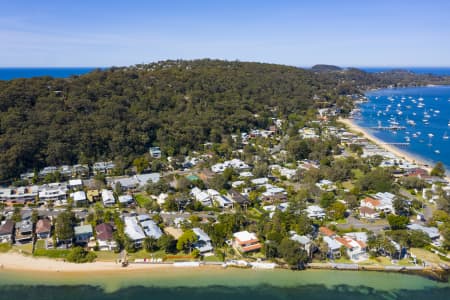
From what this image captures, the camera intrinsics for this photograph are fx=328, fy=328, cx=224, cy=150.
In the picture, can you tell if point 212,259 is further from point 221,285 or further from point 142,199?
point 142,199

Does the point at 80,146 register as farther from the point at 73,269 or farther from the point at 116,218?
the point at 73,269

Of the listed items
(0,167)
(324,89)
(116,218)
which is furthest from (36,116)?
(324,89)

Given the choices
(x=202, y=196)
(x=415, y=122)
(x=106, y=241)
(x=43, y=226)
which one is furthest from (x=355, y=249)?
(x=415, y=122)

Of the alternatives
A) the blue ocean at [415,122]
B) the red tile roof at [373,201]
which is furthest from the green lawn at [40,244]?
the blue ocean at [415,122]

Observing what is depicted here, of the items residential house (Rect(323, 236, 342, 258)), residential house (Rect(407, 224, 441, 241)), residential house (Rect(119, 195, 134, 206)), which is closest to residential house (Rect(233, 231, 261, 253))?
residential house (Rect(323, 236, 342, 258))

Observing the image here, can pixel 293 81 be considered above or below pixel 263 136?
above

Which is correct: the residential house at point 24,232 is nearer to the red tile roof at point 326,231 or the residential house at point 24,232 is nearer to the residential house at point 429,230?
the red tile roof at point 326,231

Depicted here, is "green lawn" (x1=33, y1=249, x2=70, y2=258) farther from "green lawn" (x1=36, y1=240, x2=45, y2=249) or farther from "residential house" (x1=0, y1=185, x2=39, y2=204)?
"residential house" (x1=0, y1=185, x2=39, y2=204)
